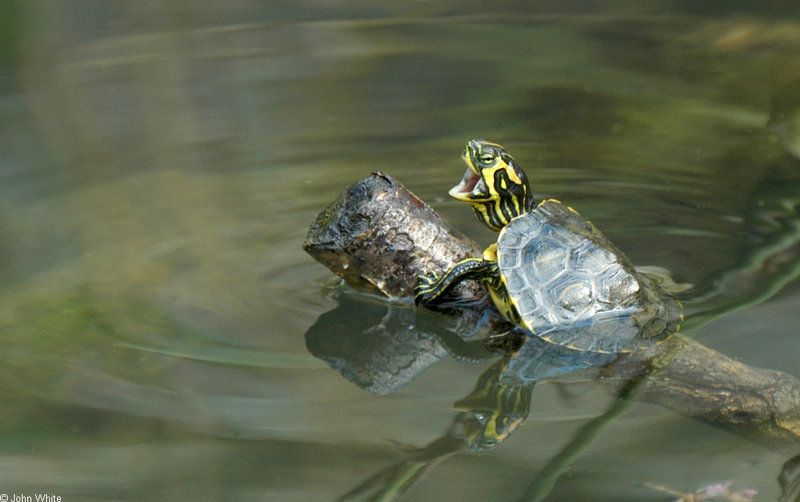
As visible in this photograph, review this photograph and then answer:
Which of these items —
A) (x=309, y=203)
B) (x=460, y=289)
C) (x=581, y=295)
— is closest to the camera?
(x=581, y=295)

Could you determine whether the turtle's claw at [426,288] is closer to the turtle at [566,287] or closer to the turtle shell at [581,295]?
the turtle at [566,287]

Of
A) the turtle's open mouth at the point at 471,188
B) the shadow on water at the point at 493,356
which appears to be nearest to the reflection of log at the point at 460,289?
the shadow on water at the point at 493,356

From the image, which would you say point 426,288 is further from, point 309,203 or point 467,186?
point 309,203

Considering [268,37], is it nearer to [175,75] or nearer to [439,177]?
[175,75]

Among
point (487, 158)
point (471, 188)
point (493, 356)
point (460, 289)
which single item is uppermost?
point (487, 158)

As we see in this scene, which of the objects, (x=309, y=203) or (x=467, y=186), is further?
(x=309, y=203)

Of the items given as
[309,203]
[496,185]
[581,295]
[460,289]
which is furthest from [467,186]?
[309,203]

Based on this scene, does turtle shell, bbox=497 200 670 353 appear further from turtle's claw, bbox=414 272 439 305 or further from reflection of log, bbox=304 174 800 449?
turtle's claw, bbox=414 272 439 305

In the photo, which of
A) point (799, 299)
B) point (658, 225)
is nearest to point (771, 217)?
point (658, 225)
